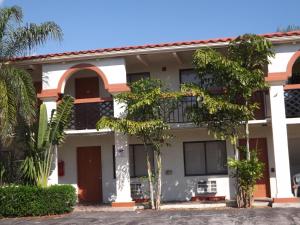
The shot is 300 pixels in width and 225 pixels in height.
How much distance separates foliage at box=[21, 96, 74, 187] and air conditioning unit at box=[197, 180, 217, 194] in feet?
18.0

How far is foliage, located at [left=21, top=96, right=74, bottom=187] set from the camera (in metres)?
16.3

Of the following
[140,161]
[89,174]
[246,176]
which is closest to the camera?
[246,176]

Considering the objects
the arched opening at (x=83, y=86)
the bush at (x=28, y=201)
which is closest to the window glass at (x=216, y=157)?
the arched opening at (x=83, y=86)

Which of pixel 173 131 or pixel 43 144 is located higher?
pixel 173 131

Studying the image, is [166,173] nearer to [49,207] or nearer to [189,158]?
[189,158]

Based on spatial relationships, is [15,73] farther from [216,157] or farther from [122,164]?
[216,157]

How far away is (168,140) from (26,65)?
598cm

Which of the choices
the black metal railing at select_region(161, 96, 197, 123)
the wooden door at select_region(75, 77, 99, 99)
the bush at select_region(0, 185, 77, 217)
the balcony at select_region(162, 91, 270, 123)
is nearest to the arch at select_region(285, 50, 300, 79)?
the balcony at select_region(162, 91, 270, 123)

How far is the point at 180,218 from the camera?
14.2m

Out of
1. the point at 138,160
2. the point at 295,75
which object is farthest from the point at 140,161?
the point at 295,75

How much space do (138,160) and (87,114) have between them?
2707 mm

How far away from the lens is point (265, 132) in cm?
1844

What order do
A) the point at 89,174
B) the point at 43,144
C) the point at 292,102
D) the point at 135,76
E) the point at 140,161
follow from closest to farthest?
1. the point at 43,144
2. the point at 292,102
3. the point at 140,161
4. the point at 135,76
5. the point at 89,174

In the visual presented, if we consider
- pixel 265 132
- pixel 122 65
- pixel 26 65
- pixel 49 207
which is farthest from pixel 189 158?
pixel 26 65
